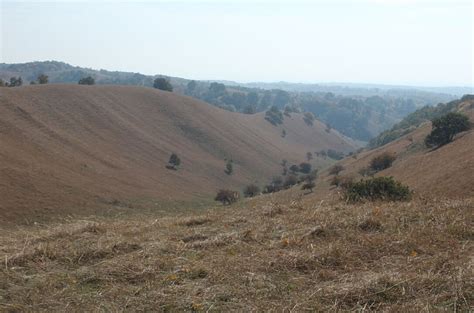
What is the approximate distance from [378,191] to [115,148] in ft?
176

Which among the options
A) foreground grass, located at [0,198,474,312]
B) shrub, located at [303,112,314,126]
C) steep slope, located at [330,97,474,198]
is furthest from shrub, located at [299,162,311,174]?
foreground grass, located at [0,198,474,312]

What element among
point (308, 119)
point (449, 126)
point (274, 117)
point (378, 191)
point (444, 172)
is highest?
point (449, 126)

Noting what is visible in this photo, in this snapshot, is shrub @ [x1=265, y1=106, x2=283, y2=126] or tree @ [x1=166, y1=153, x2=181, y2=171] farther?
shrub @ [x1=265, y1=106, x2=283, y2=126]

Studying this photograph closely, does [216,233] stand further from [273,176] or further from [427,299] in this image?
[273,176]

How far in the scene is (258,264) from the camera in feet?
22.4

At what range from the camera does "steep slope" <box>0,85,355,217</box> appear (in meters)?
37.8

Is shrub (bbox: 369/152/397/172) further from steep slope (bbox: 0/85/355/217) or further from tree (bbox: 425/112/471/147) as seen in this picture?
steep slope (bbox: 0/85/355/217)

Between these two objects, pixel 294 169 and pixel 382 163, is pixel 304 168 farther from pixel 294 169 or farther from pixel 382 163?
pixel 382 163

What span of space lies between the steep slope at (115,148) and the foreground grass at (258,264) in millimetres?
24494

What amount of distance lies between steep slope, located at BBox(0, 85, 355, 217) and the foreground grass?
24.5 m

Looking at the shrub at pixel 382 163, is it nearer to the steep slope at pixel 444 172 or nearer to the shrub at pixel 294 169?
the steep slope at pixel 444 172

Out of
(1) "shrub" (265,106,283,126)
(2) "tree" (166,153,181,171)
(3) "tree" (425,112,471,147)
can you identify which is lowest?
(2) "tree" (166,153,181,171)

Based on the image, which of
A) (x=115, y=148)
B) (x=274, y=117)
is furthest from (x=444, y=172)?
(x=274, y=117)

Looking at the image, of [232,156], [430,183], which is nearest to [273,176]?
[232,156]
